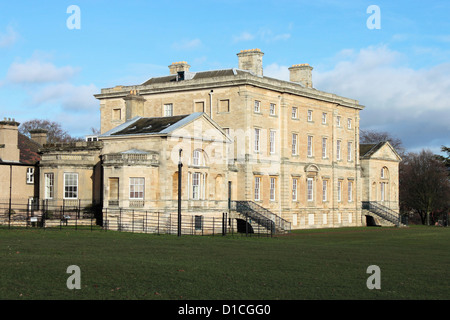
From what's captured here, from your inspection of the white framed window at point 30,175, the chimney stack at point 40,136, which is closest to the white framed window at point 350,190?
the chimney stack at point 40,136

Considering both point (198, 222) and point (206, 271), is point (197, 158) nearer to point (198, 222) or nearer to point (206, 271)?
point (198, 222)

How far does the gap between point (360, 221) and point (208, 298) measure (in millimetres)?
54978

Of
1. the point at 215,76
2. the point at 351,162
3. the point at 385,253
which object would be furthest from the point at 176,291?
the point at 351,162

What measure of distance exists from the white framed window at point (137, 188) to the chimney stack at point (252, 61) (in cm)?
2012

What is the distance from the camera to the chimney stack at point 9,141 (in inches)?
1933

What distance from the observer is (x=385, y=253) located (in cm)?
2778

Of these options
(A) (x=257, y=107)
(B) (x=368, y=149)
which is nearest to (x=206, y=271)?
(A) (x=257, y=107)

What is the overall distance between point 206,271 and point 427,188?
66.7 m

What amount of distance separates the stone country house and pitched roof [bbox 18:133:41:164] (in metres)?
4.35

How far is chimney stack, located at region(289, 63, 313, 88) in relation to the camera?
66062 millimetres

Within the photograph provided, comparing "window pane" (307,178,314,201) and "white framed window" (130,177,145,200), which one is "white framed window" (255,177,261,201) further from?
"white framed window" (130,177,145,200)

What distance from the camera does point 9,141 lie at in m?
49.3

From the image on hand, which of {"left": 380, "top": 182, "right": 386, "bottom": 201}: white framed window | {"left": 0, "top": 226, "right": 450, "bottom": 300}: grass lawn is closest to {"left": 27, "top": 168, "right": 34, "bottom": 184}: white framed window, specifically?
{"left": 0, "top": 226, "right": 450, "bottom": 300}: grass lawn
